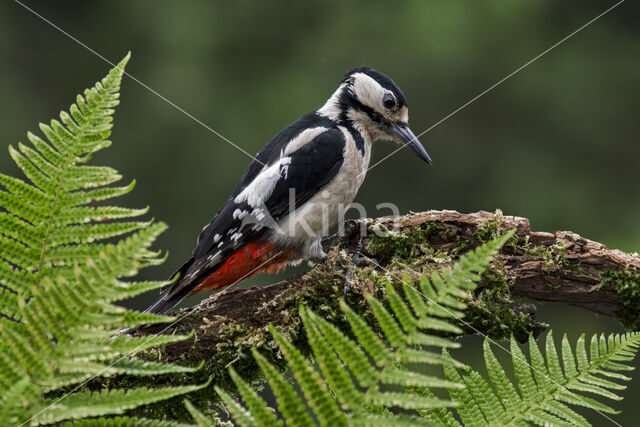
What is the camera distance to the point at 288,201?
2885 mm

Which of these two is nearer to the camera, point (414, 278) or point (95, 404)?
point (95, 404)

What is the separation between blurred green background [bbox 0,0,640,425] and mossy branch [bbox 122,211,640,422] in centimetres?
395

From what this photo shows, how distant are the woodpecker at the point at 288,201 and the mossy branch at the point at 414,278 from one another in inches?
18.5

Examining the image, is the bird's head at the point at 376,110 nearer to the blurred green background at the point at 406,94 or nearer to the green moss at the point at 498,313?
the green moss at the point at 498,313

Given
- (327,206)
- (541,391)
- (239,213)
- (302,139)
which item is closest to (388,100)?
(302,139)

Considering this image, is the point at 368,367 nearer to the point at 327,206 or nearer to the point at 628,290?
the point at 628,290

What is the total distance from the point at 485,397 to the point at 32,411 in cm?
61

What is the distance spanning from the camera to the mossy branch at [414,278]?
6.04 feet

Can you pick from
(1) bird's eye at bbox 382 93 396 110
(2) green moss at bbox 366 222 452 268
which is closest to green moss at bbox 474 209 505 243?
(2) green moss at bbox 366 222 452 268

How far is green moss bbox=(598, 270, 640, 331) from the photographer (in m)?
2.11

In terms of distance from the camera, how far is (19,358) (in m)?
0.65

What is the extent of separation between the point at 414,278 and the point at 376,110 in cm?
134

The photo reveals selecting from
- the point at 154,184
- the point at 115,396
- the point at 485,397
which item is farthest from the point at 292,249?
the point at 154,184

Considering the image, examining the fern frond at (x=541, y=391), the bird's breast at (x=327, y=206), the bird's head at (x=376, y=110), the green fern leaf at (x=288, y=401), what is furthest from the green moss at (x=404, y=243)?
the green fern leaf at (x=288, y=401)
